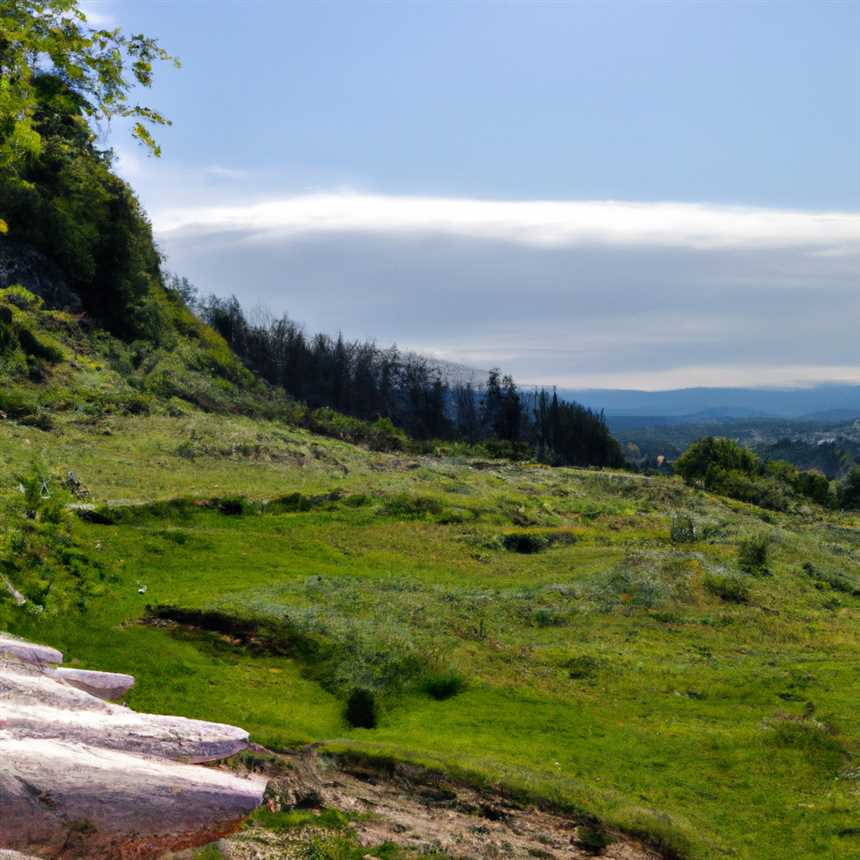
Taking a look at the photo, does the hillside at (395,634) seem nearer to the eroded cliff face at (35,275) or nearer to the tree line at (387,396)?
the eroded cliff face at (35,275)

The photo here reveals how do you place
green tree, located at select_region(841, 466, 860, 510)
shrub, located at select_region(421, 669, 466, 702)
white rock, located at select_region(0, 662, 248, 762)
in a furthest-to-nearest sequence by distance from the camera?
green tree, located at select_region(841, 466, 860, 510)
shrub, located at select_region(421, 669, 466, 702)
white rock, located at select_region(0, 662, 248, 762)

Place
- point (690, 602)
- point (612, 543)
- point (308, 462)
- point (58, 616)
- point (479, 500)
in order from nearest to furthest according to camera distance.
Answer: point (58, 616) < point (690, 602) < point (612, 543) < point (479, 500) < point (308, 462)

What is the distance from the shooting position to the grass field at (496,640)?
16500mm

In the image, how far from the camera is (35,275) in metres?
76.9

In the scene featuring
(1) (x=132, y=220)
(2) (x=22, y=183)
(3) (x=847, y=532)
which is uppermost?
(1) (x=132, y=220)

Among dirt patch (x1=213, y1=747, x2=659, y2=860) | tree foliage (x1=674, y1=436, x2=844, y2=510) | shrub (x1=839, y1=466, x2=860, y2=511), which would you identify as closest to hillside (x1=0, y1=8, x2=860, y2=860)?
dirt patch (x1=213, y1=747, x2=659, y2=860)

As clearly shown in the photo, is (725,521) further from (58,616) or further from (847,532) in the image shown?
(58,616)

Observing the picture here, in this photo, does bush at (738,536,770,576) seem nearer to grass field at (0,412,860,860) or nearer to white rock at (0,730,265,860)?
grass field at (0,412,860,860)

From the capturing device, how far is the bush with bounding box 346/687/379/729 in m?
18.8

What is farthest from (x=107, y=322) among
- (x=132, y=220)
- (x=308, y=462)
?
(x=308, y=462)

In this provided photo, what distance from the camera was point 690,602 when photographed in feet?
109

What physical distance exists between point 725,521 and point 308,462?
103 ft

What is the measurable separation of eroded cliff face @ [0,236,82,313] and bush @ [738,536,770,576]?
61009 mm

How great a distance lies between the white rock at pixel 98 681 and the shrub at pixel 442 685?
25.4ft
